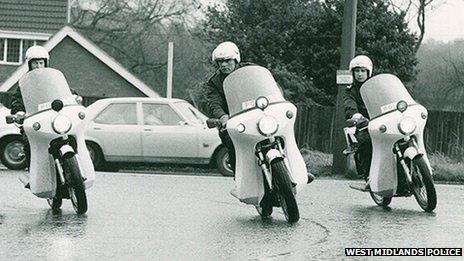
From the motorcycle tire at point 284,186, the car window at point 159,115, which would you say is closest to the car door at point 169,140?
the car window at point 159,115

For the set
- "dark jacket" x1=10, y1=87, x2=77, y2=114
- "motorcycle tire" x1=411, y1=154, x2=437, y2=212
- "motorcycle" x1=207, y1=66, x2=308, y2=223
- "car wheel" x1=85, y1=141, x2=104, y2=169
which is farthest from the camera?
"car wheel" x1=85, y1=141, x2=104, y2=169

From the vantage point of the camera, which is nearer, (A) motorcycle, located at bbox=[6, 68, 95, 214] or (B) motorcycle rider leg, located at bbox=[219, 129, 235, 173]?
(A) motorcycle, located at bbox=[6, 68, 95, 214]

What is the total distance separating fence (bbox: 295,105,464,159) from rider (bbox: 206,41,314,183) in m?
20.3

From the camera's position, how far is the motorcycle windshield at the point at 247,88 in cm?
1058

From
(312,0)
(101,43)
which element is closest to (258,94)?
(312,0)

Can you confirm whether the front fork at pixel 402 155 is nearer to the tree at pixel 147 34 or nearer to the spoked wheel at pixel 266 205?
the spoked wheel at pixel 266 205

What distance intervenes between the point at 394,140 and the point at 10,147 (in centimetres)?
1082

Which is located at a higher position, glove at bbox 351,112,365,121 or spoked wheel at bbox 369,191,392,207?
glove at bbox 351,112,365,121

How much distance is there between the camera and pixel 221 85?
11.2m

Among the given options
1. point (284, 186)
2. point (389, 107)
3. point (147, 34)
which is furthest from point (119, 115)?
point (147, 34)

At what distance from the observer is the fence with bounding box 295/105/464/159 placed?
31.7m

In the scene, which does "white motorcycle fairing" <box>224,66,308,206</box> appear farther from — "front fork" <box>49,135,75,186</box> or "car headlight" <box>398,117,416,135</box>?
"front fork" <box>49,135,75,186</box>

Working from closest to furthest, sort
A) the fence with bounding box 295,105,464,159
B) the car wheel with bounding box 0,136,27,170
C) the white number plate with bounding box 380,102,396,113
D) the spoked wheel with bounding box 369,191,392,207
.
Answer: the white number plate with bounding box 380,102,396,113, the spoked wheel with bounding box 369,191,392,207, the car wheel with bounding box 0,136,27,170, the fence with bounding box 295,105,464,159

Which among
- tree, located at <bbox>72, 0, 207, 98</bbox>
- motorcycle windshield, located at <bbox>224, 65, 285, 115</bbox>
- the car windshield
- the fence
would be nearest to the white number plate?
motorcycle windshield, located at <bbox>224, 65, 285, 115</bbox>
